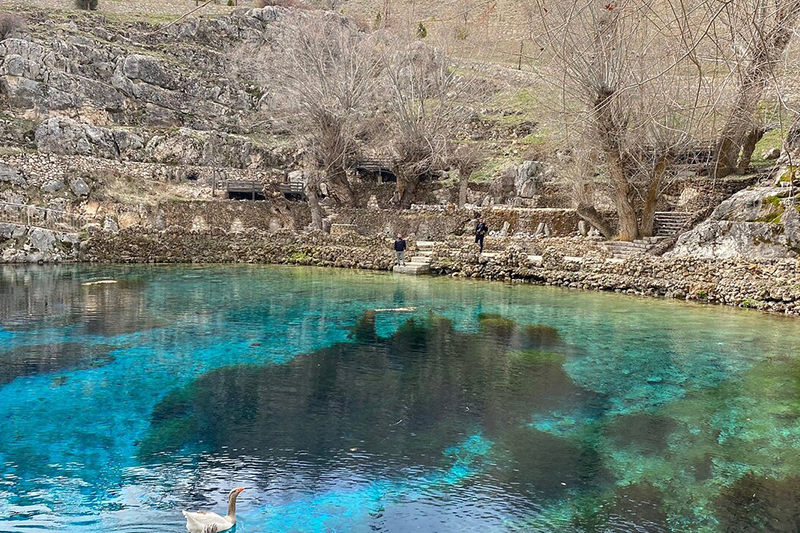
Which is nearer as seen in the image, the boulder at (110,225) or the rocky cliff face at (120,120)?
the boulder at (110,225)

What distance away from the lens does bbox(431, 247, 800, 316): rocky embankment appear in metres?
18.4

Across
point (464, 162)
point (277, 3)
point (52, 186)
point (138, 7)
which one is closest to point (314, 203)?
point (464, 162)

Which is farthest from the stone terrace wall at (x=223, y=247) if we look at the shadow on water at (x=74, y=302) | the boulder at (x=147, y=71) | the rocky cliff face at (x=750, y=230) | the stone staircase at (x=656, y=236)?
the boulder at (x=147, y=71)

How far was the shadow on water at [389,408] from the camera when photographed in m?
8.03

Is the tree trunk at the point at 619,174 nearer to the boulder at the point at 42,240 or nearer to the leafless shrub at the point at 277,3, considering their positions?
the boulder at the point at 42,240

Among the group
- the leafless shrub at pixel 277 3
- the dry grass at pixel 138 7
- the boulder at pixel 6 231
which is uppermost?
the leafless shrub at pixel 277 3

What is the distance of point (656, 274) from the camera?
21188 mm

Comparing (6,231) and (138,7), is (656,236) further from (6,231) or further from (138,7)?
(138,7)

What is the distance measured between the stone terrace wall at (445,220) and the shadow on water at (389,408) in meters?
17.6

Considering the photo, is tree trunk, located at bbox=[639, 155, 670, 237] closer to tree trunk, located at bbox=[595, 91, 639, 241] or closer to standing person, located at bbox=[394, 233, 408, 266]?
tree trunk, located at bbox=[595, 91, 639, 241]

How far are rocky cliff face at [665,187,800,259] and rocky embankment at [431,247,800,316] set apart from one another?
1271 mm

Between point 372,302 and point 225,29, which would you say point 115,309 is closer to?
point 372,302

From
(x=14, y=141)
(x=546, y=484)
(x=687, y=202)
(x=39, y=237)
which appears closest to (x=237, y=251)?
(x=39, y=237)

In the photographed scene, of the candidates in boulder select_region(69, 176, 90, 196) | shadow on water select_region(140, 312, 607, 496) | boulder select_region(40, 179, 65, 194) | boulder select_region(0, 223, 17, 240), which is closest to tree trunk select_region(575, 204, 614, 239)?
shadow on water select_region(140, 312, 607, 496)
